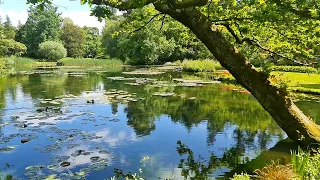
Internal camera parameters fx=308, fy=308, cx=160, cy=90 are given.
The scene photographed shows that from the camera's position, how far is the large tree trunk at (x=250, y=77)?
22.0 ft

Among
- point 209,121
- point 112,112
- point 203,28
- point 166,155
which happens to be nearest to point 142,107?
point 112,112

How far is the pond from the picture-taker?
698 centimetres

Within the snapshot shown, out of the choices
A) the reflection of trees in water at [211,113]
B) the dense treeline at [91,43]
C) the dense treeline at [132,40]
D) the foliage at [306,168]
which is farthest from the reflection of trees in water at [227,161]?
the dense treeline at [91,43]

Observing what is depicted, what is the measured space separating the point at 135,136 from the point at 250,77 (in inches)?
165

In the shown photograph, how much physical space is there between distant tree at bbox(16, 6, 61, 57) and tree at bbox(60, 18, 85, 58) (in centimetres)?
243

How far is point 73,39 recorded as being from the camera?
6962 centimetres

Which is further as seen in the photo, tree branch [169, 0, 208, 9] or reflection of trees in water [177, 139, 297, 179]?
reflection of trees in water [177, 139, 297, 179]

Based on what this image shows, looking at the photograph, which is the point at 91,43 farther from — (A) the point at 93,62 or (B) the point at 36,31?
(A) the point at 93,62

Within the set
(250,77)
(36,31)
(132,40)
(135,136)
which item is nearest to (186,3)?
(250,77)

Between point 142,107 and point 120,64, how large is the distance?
40610mm

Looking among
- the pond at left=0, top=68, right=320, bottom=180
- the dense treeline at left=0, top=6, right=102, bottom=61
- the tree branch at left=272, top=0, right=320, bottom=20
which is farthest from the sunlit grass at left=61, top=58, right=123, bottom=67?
the tree branch at left=272, top=0, right=320, bottom=20

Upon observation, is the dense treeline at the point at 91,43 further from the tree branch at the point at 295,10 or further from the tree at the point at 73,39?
the tree branch at the point at 295,10

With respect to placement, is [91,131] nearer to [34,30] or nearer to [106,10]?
[106,10]

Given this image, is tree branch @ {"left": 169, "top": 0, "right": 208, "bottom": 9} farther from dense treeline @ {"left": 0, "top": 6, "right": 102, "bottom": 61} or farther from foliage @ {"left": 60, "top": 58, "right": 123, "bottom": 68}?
dense treeline @ {"left": 0, "top": 6, "right": 102, "bottom": 61}
